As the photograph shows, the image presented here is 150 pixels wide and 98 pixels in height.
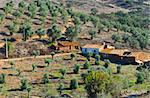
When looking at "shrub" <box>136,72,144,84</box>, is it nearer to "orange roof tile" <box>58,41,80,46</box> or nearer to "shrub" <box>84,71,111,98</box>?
"shrub" <box>84,71,111,98</box>

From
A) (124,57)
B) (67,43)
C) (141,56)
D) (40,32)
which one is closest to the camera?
(124,57)

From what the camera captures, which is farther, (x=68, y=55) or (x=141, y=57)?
(x=68, y=55)

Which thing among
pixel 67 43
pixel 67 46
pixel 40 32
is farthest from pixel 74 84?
pixel 40 32

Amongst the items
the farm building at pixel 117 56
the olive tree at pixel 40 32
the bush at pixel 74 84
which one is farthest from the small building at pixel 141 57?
the bush at pixel 74 84

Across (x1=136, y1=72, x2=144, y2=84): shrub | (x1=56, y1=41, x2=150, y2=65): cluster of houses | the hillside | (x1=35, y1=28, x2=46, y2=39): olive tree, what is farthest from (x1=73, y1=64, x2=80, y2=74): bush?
(x1=35, y1=28, x2=46, y2=39): olive tree

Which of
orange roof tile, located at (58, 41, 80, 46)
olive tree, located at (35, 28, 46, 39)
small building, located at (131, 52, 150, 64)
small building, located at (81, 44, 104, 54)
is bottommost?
small building, located at (131, 52, 150, 64)

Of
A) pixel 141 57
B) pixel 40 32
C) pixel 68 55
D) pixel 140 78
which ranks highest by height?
pixel 40 32

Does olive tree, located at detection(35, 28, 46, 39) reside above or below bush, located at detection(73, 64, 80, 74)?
above

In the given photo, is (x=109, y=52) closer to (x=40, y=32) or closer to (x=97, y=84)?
(x=40, y=32)

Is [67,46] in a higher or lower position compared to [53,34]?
lower
